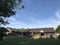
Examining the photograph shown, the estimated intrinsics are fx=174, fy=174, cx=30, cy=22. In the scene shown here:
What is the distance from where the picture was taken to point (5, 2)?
21578mm

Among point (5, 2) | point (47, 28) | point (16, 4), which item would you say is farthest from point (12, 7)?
point (47, 28)

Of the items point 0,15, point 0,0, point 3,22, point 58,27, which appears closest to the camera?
point 0,0

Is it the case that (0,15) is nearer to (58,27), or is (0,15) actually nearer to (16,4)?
(16,4)

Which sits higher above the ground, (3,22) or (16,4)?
(16,4)

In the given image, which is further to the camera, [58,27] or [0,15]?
[58,27]

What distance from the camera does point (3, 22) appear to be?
24.5 meters

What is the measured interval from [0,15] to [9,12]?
160cm

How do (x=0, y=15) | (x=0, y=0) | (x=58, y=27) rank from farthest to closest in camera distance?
(x=58, y=27), (x=0, y=15), (x=0, y=0)

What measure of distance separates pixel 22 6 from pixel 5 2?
363 centimetres

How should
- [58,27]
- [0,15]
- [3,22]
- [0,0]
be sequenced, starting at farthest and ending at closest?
[58,27], [3,22], [0,15], [0,0]

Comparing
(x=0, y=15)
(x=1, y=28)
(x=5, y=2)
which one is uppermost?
(x=5, y=2)

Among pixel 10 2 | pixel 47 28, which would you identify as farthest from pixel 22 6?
pixel 47 28

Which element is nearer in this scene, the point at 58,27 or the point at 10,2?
the point at 10,2

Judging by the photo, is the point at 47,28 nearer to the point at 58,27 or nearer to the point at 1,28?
the point at 58,27
